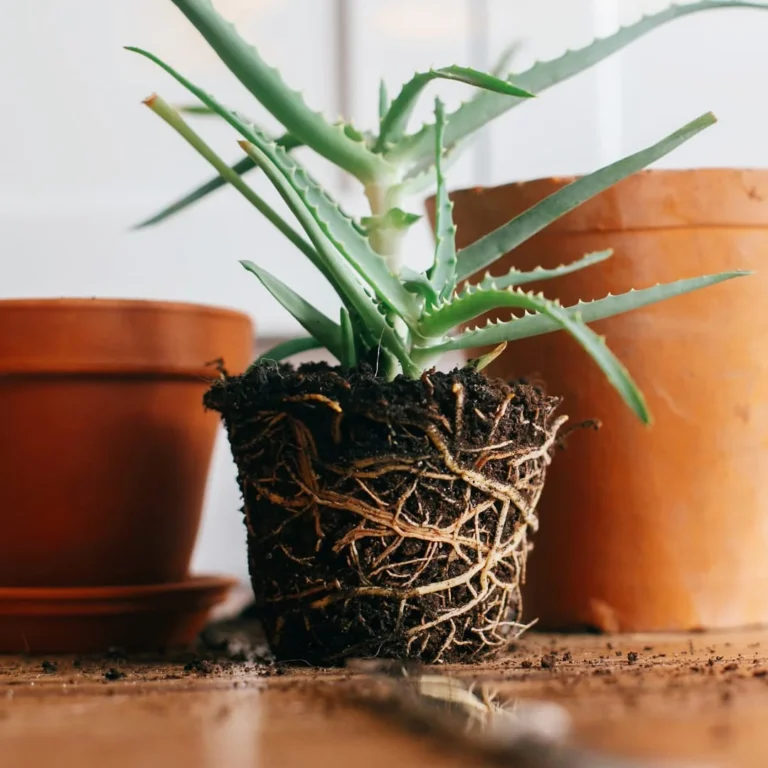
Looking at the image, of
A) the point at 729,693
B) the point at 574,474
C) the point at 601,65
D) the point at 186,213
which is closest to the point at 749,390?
the point at 574,474

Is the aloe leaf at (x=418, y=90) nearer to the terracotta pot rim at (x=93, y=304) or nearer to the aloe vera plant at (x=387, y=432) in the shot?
the aloe vera plant at (x=387, y=432)

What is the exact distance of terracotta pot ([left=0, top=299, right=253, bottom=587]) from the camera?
27.5 inches

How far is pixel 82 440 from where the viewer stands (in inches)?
27.8

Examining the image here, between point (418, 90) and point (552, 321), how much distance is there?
0.16 meters

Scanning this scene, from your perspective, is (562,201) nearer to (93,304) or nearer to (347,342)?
(347,342)

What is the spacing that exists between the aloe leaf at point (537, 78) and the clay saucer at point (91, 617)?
36cm

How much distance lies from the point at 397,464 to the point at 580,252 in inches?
11.2

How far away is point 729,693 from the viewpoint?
17.4 inches

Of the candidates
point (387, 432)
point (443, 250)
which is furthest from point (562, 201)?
point (387, 432)

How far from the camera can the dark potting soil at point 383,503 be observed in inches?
20.8

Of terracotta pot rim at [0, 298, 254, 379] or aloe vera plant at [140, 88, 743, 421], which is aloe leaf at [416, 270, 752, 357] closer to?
aloe vera plant at [140, 88, 743, 421]

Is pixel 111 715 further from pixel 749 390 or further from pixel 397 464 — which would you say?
pixel 749 390

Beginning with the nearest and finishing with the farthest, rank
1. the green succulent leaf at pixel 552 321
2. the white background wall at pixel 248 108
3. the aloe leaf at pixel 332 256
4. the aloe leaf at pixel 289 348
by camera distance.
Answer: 1. the green succulent leaf at pixel 552 321
2. the aloe leaf at pixel 332 256
3. the aloe leaf at pixel 289 348
4. the white background wall at pixel 248 108

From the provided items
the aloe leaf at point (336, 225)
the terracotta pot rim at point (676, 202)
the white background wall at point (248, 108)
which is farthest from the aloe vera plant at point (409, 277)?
the white background wall at point (248, 108)
